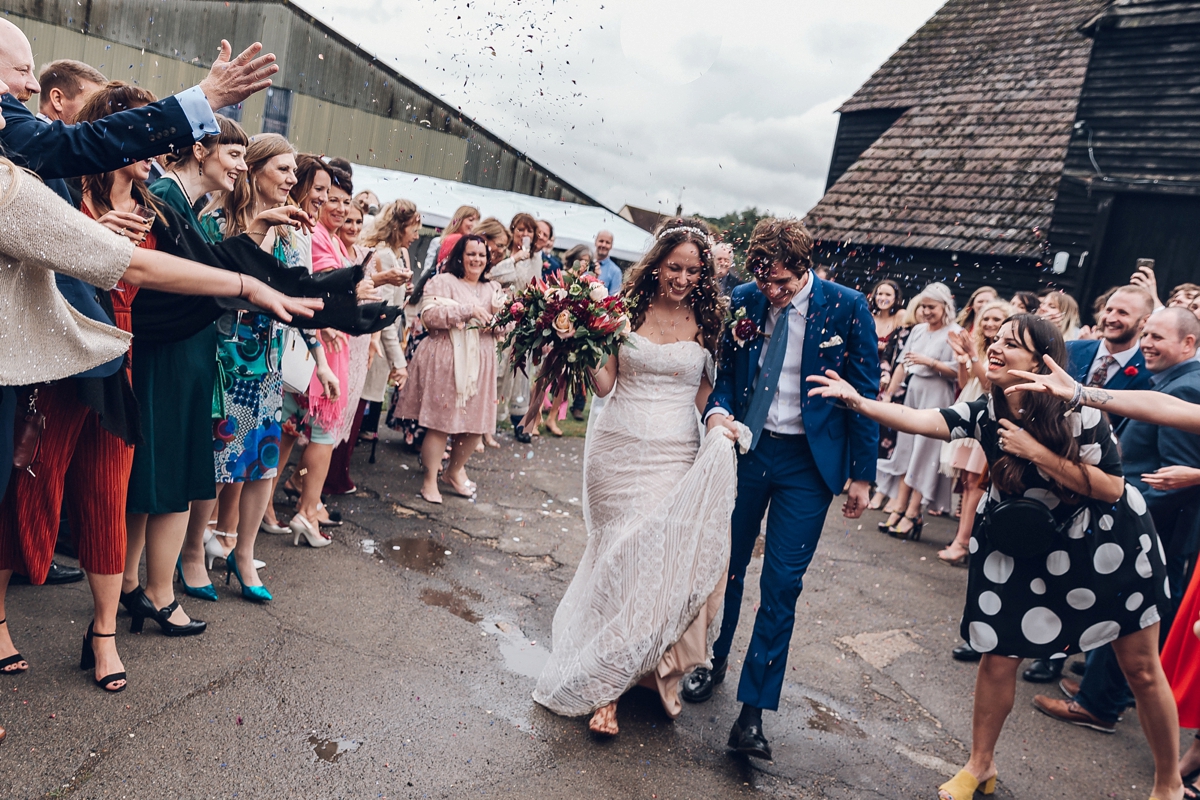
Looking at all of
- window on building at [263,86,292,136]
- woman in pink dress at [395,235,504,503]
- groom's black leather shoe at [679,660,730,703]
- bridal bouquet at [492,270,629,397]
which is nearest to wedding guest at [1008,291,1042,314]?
woman in pink dress at [395,235,504,503]

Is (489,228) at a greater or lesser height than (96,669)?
greater

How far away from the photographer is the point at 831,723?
13.5 feet

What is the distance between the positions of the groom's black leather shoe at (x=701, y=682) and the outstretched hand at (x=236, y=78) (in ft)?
10.5

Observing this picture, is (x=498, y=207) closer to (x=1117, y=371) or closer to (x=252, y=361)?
(x=252, y=361)

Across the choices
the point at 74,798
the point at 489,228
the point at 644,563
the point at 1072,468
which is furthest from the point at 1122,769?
the point at 489,228

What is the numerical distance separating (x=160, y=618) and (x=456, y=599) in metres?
1.59

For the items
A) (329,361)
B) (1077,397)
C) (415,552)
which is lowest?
(415,552)

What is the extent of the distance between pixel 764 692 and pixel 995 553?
1126 millimetres

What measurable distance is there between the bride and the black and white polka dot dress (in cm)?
113

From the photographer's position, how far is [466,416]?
7.02 meters

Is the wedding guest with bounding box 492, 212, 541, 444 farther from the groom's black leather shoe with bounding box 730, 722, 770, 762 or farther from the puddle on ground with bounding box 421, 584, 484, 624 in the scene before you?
the groom's black leather shoe with bounding box 730, 722, 770, 762

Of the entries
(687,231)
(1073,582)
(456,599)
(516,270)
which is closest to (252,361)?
(456,599)

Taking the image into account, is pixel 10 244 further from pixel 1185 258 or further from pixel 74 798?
pixel 1185 258

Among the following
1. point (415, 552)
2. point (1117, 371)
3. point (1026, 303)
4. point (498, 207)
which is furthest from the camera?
point (498, 207)
